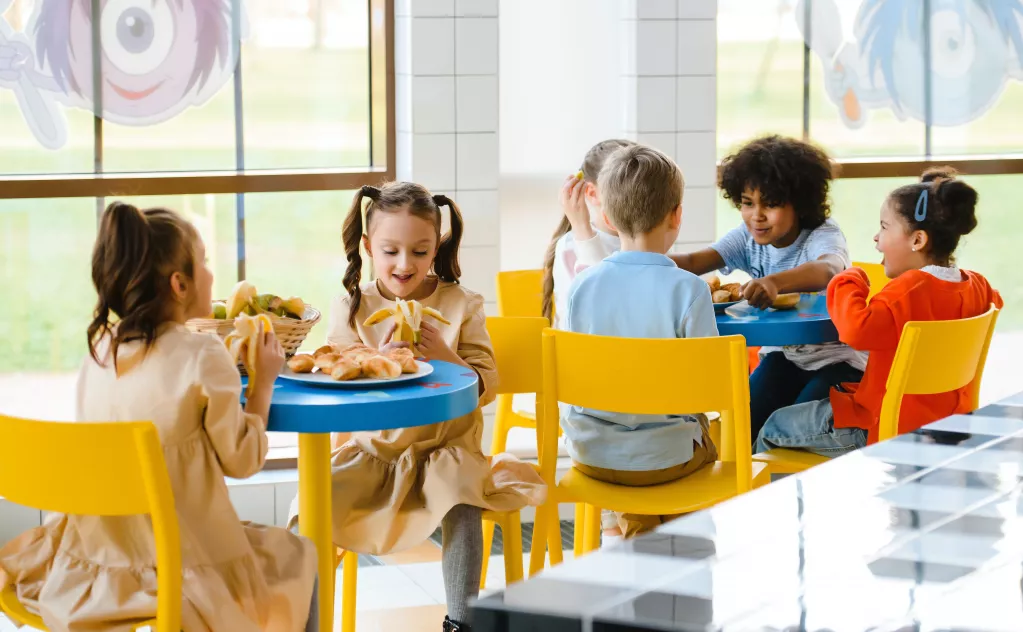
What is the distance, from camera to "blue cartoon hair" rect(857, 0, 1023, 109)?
4.44 meters

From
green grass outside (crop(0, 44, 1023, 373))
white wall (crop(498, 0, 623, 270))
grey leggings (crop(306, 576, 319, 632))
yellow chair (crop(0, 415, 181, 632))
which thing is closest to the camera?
yellow chair (crop(0, 415, 181, 632))

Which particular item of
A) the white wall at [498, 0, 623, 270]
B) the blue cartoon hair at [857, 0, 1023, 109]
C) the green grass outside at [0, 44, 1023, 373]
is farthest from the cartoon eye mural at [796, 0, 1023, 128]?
the white wall at [498, 0, 623, 270]

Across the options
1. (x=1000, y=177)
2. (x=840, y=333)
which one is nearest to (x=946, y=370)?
(x=840, y=333)

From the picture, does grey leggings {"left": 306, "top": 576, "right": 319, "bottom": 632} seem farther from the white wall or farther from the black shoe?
the white wall

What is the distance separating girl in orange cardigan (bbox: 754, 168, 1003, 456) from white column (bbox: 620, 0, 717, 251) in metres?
1.17

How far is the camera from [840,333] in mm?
2723

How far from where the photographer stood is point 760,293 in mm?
2895

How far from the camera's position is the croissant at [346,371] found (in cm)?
219

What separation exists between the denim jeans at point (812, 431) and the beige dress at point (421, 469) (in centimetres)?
60

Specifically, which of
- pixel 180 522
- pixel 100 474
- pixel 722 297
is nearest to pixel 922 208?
pixel 722 297

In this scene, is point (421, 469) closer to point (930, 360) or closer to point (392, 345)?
point (392, 345)

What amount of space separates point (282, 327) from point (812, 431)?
4.01ft

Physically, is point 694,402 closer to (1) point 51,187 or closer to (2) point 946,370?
(2) point 946,370

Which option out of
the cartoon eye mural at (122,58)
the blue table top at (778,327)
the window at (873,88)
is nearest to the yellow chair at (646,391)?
the blue table top at (778,327)
